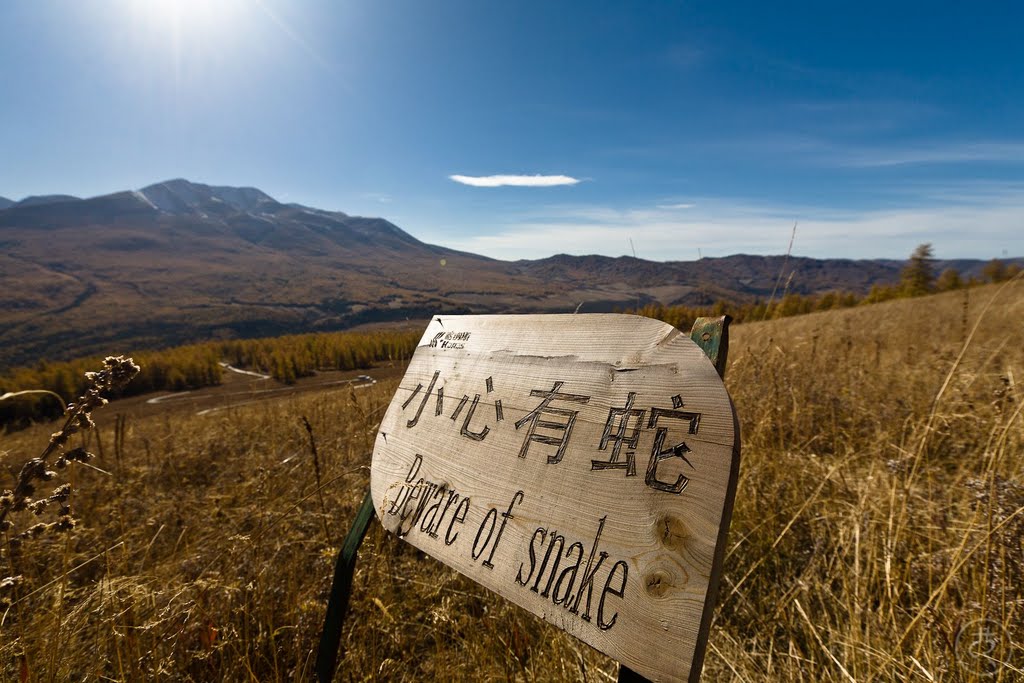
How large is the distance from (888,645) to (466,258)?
196 m

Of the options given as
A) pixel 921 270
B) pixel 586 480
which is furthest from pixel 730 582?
pixel 921 270

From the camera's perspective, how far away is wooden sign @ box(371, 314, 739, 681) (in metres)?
0.83

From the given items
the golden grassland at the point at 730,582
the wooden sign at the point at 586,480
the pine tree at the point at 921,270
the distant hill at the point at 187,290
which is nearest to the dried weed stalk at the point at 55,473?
the golden grassland at the point at 730,582

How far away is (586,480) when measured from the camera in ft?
3.38

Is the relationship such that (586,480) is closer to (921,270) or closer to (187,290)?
(921,270)

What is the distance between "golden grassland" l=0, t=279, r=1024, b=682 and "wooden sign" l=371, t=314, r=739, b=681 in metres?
→ 0.54

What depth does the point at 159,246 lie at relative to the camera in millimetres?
185625

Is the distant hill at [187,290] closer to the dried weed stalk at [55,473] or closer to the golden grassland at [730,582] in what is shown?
the golden grassland at [730,582]

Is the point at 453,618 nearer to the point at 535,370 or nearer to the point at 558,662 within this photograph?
the point at 558,662

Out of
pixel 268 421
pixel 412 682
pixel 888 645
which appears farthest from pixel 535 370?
pixel 268 421

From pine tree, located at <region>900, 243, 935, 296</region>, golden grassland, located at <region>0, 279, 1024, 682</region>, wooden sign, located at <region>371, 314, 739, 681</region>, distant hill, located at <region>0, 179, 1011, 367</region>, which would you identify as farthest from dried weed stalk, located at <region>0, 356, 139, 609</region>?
pine tree, located at <region>900, 243, 935, 296</region>

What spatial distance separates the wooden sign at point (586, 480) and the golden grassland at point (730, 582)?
54 centimetres

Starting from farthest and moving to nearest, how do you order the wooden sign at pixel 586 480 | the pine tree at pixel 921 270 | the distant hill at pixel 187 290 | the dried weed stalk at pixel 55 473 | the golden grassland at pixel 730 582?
the distant hill at pixel 187 290, the pine tree at pixel 921 270, the golden grassland at pixel 730 582, the dried weed stalk at pixel 55 473, the wooden sign at pixel 586 480

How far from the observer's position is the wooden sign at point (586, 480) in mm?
834
